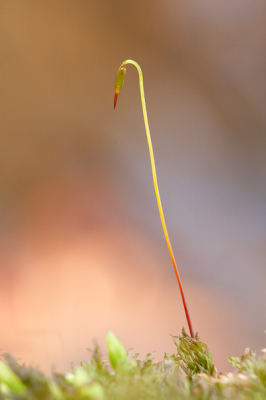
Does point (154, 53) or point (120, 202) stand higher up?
point (154, 53)

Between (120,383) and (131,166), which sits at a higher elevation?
(131,166)

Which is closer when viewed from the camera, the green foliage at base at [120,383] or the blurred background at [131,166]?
the green foliage at base at [120,383]

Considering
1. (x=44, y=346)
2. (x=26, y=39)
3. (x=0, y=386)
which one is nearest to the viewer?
(x=0, y=386)

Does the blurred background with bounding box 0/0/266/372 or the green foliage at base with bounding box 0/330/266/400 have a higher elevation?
the blurred background with bounding box 0/0/266/372

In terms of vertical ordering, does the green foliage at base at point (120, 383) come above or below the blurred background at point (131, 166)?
below

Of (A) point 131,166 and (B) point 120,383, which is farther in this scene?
(A) point 131,166

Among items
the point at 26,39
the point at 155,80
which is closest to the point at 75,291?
the point at 155,80

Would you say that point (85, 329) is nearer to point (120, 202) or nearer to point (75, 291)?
point (75, 291)

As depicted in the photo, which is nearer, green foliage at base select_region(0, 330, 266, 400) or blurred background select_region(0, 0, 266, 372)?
green foliage at base select_region(0, 330, 266, 400)
